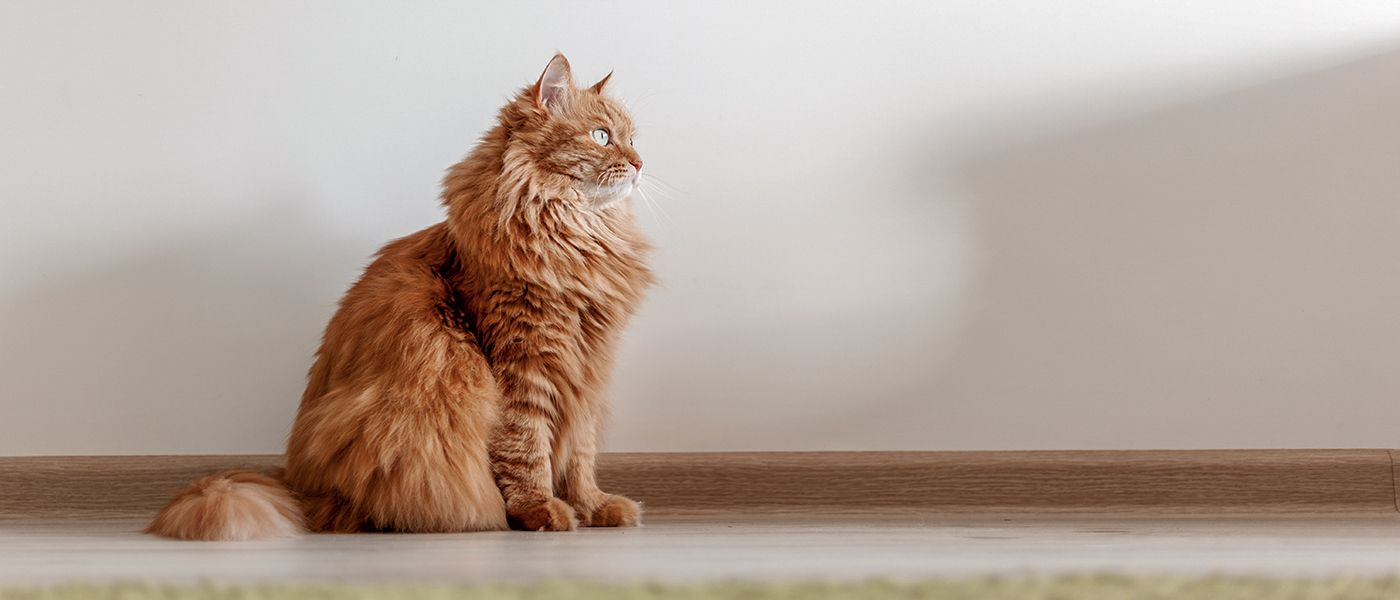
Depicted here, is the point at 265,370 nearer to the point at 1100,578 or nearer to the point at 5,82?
the point at 5,82


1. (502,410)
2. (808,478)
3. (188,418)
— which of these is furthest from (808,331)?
(188,418)

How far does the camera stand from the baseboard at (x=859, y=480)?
5.65 feet

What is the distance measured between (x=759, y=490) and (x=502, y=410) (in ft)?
1.72

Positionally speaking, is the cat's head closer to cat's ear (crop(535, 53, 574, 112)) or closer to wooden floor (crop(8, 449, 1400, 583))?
cat's ear (crop(535, 53, 574, 112))

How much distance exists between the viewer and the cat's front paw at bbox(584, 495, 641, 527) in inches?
60.0

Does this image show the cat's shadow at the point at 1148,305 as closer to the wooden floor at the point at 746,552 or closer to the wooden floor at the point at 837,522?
the wooden floor at the point at 837,522

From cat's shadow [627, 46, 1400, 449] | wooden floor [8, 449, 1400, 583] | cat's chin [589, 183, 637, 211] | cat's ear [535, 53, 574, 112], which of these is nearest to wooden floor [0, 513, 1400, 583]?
wooden floor [8, 449, 1400, 583]

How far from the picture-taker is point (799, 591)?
599 mm

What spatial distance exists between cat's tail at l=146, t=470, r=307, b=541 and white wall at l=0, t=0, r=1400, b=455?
19.3 inches

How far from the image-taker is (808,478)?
177cm

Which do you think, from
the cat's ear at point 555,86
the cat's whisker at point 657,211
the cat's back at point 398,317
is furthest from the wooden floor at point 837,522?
the cat's ear at point 555,86

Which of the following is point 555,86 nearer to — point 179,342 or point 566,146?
point 566,146

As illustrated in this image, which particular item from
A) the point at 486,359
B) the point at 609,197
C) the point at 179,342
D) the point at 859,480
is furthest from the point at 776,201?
the point at 179,342

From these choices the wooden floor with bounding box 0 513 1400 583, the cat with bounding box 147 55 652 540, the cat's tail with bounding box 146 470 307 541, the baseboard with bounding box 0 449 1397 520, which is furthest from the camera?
the baseboard with bounding box 0 449 1397 520
